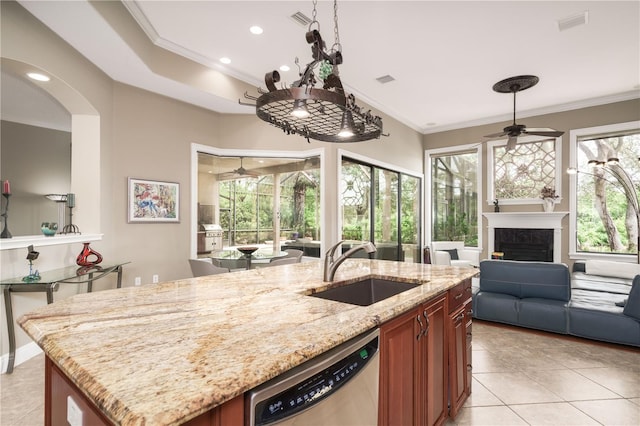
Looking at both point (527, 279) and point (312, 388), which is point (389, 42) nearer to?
point (527, 279)

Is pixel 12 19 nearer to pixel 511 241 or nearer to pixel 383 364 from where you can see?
pixel 383 364

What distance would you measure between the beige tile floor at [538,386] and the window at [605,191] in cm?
314

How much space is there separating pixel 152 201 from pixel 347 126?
328cm

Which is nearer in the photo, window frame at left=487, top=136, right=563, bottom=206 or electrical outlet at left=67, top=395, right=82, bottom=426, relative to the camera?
electrical outlet at left=67, top=395, right=82, bottom=426

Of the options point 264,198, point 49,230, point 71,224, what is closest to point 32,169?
point 71,224

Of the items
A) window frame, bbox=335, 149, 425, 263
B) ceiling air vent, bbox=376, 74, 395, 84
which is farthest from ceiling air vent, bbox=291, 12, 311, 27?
window frame, bbox=335, 149, 425, 263

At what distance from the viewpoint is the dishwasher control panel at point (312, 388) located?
0.85 meters

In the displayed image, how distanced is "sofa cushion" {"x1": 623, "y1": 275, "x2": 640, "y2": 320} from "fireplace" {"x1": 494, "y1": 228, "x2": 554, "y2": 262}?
300 cm

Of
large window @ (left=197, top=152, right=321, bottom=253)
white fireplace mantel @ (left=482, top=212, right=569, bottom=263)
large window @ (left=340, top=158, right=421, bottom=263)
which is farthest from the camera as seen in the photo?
white fireplace mantel @ (left=482, top=212, right=569, bottom=263)

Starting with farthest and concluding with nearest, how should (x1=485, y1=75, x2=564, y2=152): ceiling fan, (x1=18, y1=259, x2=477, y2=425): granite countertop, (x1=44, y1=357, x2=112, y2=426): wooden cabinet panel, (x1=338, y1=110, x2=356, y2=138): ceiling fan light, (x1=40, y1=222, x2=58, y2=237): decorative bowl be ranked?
(x1=485, y1=75, x2=564, y2=152): ceiling fan, (x1=40, y1=222, x2=58, y2=237): decorative bowl, (x1=338, y1=110, x2=356, y2=138): ceiling fan light, (x1=44, y1=357, x2=112, y2=426): wooden cabinet panel, (x1=18, y1=259, x2=477, y2=425): granite countertop

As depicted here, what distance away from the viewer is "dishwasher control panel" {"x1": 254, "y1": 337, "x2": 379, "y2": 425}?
849 mm

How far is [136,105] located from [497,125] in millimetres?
6226

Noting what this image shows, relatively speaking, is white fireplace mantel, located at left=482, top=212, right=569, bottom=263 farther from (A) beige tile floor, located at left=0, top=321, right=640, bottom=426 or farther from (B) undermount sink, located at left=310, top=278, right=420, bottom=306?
(B) undermount sink, located at left=310, top=278, right=420, bottom=306

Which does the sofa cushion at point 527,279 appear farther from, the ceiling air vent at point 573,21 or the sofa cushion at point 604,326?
the ceiling air vent at point 573,21
